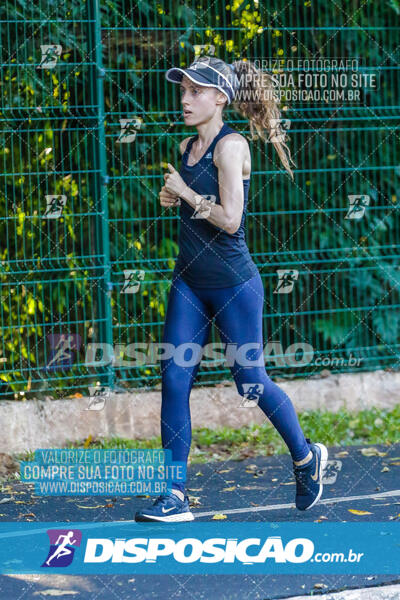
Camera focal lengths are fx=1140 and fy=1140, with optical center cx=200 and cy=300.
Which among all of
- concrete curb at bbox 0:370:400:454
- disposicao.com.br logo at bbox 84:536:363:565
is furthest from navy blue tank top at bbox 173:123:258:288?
concrete curb at bbox 0:370:400:454

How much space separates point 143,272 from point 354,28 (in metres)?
2.45

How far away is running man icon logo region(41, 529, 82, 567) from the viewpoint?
5035 mm

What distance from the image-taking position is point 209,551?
5.14 metres

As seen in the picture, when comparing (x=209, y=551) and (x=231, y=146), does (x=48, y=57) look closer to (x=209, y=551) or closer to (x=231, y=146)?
(x=231, y=146)

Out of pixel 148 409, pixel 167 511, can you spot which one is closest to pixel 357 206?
pixel 148 409

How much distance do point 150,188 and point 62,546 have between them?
131 inches

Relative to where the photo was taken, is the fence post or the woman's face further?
the fence post

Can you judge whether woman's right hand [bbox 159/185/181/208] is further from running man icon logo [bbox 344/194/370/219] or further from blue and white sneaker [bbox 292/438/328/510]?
running man icon logo [bbox 344/194/370/219]

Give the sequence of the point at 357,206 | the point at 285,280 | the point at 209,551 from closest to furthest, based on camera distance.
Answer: the point at 209,551 → the point at 285,280 → the point at 357,206

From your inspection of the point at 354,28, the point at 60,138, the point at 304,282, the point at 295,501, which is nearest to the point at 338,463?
the point at 295,501

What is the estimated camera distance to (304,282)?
8336 mm

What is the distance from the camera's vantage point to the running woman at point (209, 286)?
215 inches

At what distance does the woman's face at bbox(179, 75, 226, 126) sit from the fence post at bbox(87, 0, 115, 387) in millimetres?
2076

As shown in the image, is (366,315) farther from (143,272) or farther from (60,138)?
(60,138)
